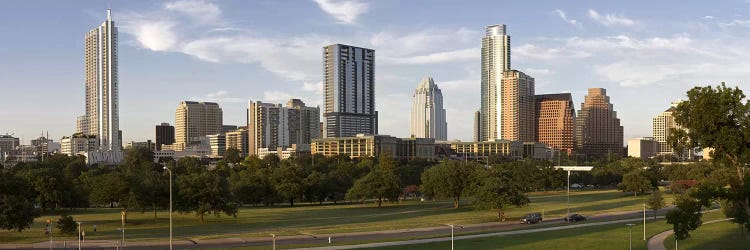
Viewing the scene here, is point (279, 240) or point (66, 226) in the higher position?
point (66, 226)

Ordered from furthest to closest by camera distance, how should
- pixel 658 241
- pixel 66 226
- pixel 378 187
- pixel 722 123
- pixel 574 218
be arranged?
pixel 378 187, pixel 574 218, pixel 66 226, pixel 658 241, pixel 722 123

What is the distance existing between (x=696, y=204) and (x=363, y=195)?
7834cm

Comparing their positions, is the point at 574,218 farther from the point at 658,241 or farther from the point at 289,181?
the point at 289,181

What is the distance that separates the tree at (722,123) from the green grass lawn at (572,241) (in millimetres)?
12710

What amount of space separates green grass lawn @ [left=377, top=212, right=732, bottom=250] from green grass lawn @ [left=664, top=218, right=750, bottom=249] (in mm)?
72

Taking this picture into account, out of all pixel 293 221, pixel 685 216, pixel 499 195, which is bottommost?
pixel 293 221

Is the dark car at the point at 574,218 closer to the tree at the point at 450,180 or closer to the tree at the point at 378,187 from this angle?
the tree at the point at 450,180

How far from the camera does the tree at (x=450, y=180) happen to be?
114 meters

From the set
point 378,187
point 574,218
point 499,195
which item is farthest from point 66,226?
point 574,218

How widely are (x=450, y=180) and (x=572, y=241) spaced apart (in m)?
51.9

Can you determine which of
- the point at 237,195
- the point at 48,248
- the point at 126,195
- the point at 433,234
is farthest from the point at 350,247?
the point at 237,195

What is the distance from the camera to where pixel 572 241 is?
204 ft

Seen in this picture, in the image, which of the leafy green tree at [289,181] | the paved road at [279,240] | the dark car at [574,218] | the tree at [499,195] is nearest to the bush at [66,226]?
the paved road at [279,240]

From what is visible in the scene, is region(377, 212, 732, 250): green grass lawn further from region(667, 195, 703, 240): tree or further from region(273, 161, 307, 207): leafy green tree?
region(273, 161, 307, 207): leafy green tree
